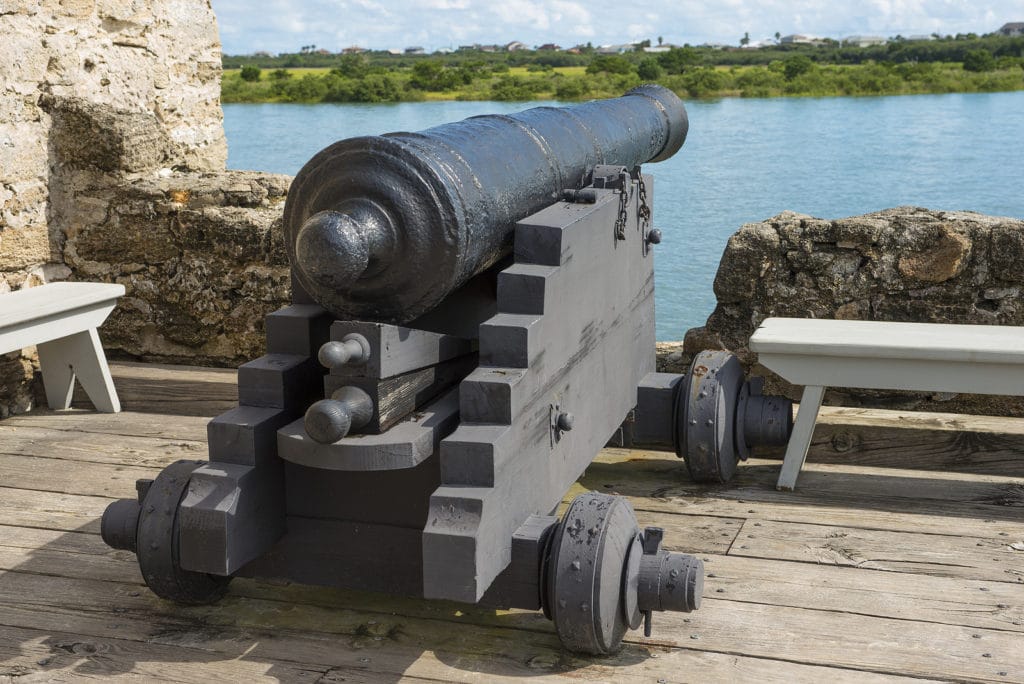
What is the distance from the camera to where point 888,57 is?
22.8 meters

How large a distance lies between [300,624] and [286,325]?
2.10 feet

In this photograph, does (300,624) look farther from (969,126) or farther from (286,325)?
(969,126)

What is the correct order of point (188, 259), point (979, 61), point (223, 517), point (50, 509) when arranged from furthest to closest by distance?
point (979, 61) < point (188, 259) < point (50, 509) < point (223, 517)

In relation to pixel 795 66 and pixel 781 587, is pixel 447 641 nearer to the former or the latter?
pixel 781 587

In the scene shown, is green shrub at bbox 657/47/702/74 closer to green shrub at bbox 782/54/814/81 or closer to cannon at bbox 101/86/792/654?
green shrub at bbox 782/54/814/81

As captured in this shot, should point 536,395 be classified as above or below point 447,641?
above

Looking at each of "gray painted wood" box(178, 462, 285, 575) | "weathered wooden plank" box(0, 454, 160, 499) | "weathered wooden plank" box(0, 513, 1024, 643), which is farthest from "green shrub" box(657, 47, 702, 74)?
"gray painted wood" box(178, 462, 285, 575)

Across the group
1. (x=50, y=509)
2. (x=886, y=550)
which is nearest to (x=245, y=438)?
(x=50, y=509)

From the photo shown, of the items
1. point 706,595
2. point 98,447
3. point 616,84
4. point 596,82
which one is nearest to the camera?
point 706,595

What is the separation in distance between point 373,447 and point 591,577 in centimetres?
48

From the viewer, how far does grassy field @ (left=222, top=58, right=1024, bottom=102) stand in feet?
52.0

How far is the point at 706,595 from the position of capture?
275cm

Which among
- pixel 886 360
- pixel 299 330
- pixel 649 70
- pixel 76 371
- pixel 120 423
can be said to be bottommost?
pixel 120 423

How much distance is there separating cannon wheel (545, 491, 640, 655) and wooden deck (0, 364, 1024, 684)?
9 cm
